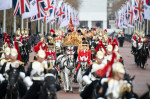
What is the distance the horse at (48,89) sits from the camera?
30.2 ft

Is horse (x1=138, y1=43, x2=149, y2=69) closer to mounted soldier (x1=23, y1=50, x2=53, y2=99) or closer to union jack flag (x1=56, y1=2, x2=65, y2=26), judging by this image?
mounted soldier (x1=23, y1=50, x2=53, y2=99)

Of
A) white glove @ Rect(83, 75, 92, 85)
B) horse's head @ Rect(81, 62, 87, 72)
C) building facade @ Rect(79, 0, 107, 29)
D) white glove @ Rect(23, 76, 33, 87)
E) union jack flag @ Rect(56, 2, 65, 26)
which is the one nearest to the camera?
white glove @ Rect(23, 76, 33, 87)

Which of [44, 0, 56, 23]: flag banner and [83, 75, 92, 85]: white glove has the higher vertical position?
[44, 0, 56, 23]: flag banner

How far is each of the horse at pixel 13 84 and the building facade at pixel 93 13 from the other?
417ft

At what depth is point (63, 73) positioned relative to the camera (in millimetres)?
17188

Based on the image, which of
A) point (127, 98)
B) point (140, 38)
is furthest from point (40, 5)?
point (127, 98)

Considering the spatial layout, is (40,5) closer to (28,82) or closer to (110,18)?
(28,82)

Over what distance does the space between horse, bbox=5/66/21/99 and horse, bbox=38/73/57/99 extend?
111cm

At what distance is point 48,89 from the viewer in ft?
30.5

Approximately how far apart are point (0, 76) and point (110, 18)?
14558cm

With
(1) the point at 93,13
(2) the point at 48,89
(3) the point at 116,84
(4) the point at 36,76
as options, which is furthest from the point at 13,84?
(1) the point at 93,13

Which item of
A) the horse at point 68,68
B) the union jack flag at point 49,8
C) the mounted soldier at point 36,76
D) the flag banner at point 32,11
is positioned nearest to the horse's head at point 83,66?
the horse at point 68,68

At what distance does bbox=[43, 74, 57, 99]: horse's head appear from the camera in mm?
9188

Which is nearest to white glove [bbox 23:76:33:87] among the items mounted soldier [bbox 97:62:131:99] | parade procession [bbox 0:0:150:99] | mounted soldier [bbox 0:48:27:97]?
parade procession [bbox 0:0:150:99]
